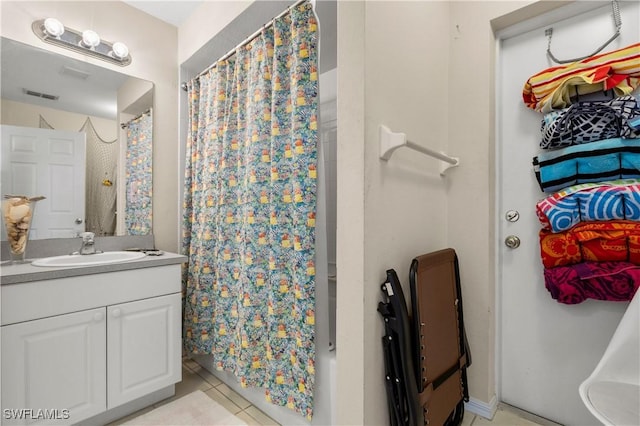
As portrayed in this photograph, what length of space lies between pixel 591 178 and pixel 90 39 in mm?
2827

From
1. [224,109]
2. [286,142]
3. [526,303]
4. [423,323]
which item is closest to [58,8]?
[224,109]

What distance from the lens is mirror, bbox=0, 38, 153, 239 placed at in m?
1.71

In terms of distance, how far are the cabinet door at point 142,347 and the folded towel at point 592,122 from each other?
2.15 metres

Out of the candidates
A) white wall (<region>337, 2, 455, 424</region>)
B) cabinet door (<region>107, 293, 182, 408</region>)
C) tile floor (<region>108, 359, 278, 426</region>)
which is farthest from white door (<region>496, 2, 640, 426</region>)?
cabinet door (<region>107, 293, 182, 408</region>)

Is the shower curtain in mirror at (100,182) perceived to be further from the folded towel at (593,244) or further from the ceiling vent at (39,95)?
the folded towel at (593,244)

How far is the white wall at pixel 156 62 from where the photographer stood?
75.0 inches

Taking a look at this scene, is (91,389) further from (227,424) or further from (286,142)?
(286,142)

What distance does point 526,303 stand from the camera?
1463 mm

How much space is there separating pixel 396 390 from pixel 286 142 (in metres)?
1.19

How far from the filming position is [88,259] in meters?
1.76

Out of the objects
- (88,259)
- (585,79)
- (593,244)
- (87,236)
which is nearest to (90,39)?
(87,236)

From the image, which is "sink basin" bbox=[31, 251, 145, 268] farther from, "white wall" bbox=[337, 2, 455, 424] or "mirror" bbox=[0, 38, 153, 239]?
"white wall" bbox=[337, 2, 455, 424]

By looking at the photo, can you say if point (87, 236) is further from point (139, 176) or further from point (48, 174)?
point (139, 176)

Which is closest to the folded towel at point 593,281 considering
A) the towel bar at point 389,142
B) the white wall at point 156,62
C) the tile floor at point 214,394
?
the towel bar at point 389,142
